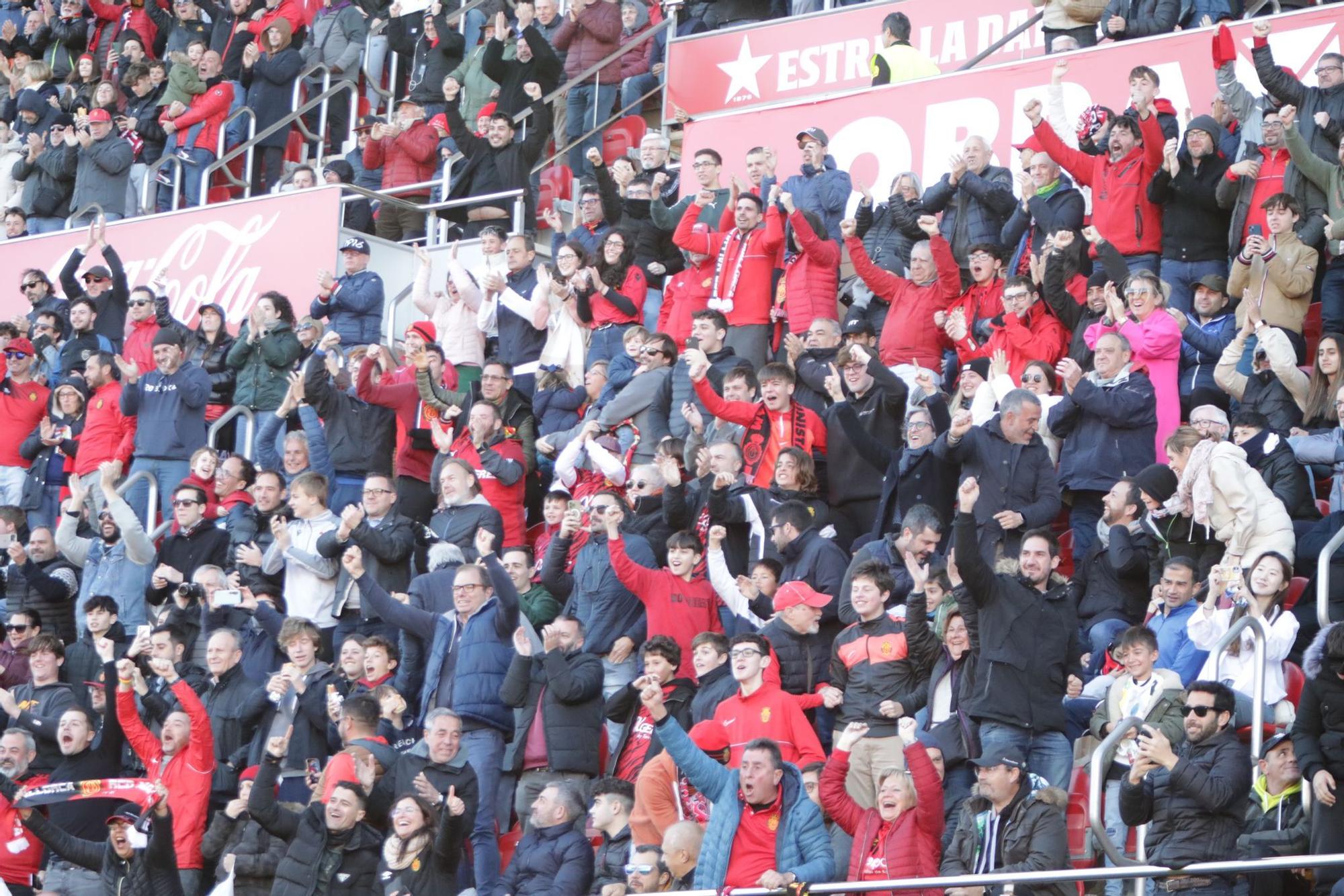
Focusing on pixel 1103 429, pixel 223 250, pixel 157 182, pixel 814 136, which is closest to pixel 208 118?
pixel 157 182

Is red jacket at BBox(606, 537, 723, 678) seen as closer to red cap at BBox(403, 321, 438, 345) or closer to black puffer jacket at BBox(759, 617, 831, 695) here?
black puffer jacket at BBox(759, 617, 831, 695)

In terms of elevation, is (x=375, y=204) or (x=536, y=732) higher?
(x=375, y=204)

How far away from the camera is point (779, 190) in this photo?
13172 mm

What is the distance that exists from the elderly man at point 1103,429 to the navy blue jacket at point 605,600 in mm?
2294

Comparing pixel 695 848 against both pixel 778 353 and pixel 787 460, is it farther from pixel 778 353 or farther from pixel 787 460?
pixel 778 353

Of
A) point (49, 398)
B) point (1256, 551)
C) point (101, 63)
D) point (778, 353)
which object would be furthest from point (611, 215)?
point (101, 63)

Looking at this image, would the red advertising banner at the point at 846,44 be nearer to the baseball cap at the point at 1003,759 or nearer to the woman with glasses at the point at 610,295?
the woman with glasses at the point at 610,295

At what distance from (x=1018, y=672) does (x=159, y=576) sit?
5.97 meters

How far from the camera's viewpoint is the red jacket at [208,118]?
63.5 ft

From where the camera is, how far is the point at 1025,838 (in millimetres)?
8594

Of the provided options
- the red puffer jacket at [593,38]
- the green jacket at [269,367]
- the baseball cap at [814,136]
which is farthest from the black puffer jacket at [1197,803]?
the red puffer jacket at [593,38]

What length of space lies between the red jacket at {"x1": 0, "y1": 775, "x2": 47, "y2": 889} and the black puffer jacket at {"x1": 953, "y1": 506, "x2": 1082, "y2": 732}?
5.24m

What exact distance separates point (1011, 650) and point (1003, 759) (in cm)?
81

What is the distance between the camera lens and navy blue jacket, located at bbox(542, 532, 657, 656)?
1156 cm
